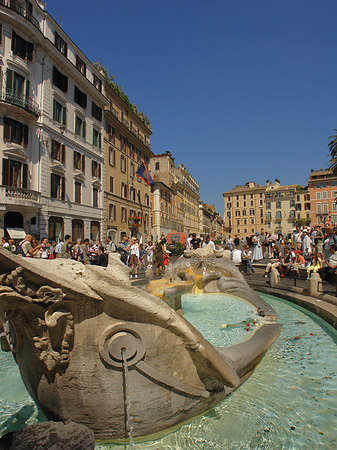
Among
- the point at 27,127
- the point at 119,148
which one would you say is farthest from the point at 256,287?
the point at 119,148

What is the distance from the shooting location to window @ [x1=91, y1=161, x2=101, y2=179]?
28188mm

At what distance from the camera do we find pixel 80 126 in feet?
86.7

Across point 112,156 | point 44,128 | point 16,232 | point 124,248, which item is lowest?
point 124,248

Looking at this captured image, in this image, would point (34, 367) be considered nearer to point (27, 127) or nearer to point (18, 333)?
point (18, 333)

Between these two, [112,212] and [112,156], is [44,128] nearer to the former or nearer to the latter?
[112,156]

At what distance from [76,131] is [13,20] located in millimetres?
8554

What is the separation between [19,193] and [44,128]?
5550mm

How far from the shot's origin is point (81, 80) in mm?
25672

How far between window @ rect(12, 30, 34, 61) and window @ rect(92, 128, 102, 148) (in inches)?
355

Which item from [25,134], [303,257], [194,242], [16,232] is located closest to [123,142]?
[25,134]

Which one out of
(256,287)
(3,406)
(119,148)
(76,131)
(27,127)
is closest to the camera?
(3,406)

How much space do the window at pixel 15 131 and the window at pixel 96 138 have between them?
30.4ft

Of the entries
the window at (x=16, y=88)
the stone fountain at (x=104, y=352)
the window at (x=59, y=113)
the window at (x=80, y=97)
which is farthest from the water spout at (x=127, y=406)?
the window at (x=80, y=97)

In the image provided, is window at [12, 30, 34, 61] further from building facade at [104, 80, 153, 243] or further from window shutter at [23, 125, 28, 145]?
building facade at [104, 80, 153, 243]
